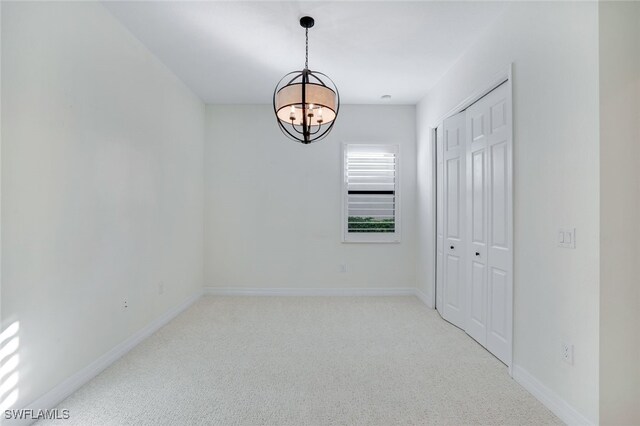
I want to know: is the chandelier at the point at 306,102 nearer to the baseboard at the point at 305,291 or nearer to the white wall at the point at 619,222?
the white wall at the point at 619,222

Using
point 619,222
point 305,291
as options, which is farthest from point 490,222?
point 305,291

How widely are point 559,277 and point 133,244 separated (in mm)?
3355

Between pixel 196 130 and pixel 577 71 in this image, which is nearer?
pixel 577 71

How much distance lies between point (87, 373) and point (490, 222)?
3.41 m

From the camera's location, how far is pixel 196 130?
169 inches

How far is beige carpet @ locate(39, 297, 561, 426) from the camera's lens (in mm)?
1876

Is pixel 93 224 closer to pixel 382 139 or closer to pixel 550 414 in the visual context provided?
pixel 550 414

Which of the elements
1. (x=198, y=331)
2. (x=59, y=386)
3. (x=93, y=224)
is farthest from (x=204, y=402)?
(x=93, y=224)

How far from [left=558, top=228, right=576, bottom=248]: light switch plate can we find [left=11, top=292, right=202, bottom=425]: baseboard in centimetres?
332

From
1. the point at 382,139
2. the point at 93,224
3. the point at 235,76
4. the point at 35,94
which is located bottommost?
the point at 93,224

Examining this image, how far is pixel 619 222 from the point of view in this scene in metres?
1.62

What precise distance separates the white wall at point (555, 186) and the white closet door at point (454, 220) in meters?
0.91

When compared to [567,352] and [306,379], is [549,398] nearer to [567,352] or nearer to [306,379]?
[567,352]
